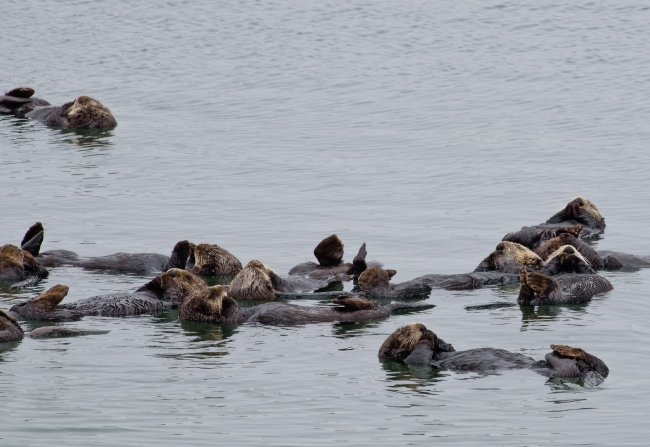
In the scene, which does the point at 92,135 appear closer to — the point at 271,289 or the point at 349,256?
the point at 349,256

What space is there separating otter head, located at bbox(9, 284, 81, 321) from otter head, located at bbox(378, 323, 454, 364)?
2511 mm

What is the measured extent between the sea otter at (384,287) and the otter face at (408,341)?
4.91ft

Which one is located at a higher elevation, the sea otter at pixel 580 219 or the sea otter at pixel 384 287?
the sea otter at pixel 580 219

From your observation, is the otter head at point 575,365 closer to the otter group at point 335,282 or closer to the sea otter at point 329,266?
the otter group at point 335,282

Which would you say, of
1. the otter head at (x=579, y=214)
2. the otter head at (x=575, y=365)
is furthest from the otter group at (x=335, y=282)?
the otter head at (x=579, y=214)

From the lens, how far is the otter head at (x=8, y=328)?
7961 millimetres

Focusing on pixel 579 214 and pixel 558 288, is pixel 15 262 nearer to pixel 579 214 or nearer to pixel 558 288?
pixel 558 288

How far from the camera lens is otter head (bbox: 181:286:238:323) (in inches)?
337

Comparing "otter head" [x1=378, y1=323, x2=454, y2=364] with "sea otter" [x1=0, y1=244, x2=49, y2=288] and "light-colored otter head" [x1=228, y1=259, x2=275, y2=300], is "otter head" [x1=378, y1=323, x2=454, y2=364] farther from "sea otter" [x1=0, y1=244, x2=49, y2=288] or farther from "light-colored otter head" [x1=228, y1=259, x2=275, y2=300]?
"sea otter" [x1=0, y1=244, x2=49, y2=288]

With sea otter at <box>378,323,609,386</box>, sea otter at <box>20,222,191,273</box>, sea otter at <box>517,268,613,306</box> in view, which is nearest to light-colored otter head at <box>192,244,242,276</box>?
sea otter at <box>20,222,191,273</box>

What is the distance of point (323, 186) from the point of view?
1458cm

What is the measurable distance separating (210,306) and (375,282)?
141cm

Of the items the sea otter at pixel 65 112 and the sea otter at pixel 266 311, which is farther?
the sea otter at pixel 65 112

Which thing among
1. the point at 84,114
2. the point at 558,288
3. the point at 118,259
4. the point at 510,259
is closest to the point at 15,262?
the point at 118,259
